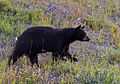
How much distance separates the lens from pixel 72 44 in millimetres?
9508

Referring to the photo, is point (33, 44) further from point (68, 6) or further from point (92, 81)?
point (68, 6)

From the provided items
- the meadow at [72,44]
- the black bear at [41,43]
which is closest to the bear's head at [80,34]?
the black bear at [41,43]

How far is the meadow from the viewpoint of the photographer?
19.4 feet

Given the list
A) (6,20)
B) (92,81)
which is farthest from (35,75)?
(6,20)

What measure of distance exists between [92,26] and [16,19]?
224 centimetres

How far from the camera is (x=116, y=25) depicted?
1164cm

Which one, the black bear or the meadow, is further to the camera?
the black bear

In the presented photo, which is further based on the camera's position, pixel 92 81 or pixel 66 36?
pixel 66 36

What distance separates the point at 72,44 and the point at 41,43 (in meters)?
1.86

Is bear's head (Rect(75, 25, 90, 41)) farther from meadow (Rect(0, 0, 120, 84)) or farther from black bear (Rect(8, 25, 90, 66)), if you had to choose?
meadow (Rect(0, 0, 120, 84))

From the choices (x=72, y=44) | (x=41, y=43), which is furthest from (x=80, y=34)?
(x=41, y=43)

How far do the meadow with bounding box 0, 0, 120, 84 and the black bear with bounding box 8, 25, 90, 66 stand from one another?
19 centimetres

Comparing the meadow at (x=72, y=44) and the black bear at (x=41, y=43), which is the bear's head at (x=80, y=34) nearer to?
the black bear at (x=41, y=43)

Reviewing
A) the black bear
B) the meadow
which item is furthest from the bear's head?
the meadow
